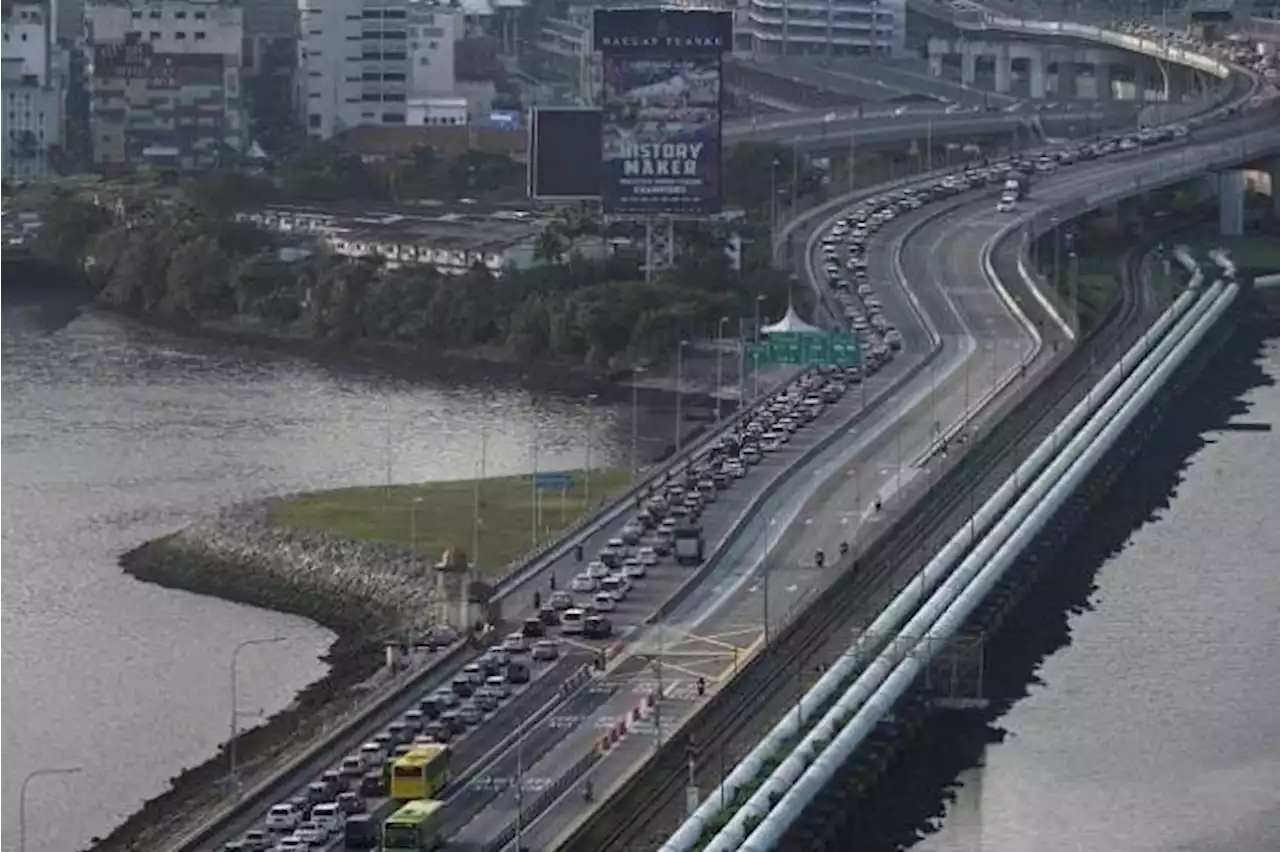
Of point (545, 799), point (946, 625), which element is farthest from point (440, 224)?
point (545, 799)

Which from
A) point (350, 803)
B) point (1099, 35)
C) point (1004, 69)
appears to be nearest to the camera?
point (350, 803)

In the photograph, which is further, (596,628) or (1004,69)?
(1004,69)

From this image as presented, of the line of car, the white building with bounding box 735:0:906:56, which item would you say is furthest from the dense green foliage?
the white building with bounding box 735:0:906:56

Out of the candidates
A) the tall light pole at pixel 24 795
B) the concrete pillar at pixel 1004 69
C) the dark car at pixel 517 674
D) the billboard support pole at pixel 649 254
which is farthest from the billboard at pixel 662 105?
the concrete pillar at pixel 1004 69

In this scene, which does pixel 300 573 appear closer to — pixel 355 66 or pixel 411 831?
pixel 411 831

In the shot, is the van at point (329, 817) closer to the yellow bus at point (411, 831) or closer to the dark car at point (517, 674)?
the yellow bus at point (411, 831)

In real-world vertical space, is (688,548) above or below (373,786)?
above
